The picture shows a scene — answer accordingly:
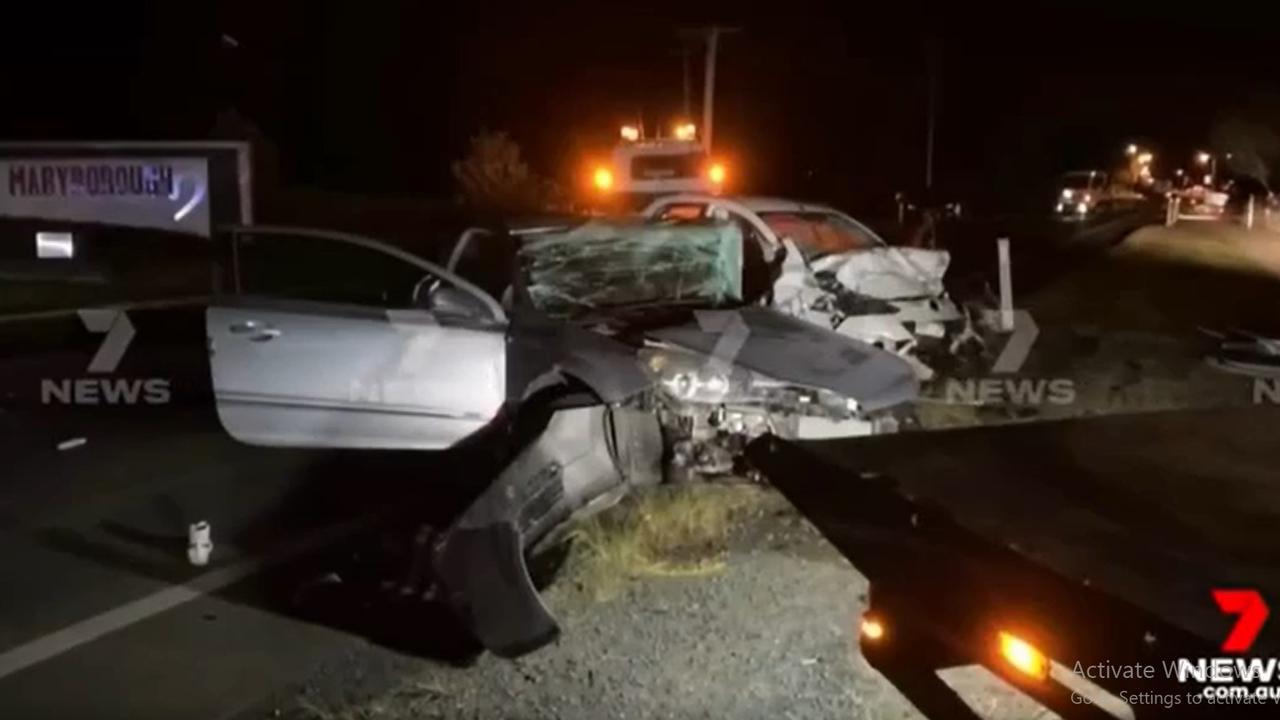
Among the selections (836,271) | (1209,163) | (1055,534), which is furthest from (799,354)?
(1209,163)

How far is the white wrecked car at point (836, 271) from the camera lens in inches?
494

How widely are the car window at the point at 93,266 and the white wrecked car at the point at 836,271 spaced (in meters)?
9.05

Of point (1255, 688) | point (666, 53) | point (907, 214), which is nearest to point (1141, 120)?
point (666, 53)

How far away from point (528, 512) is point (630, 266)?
11.2 ft

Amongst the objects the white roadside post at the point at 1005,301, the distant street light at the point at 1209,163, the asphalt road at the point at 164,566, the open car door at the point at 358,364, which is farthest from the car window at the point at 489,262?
the distant street light at the point at 1209,163

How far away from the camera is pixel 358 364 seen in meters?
8.95

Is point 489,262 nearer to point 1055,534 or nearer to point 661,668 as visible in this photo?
point 661,668

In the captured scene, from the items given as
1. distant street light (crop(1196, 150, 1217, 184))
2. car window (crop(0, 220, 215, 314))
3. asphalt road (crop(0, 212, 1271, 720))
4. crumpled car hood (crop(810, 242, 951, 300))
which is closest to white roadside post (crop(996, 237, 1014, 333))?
crumpled car hood (crop(810, 242, 951, 300))

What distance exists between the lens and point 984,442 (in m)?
4.09

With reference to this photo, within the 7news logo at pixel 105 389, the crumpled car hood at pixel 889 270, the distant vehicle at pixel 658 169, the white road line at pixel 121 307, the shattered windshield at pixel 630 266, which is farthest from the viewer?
the distant vehicle at pixel 658 169

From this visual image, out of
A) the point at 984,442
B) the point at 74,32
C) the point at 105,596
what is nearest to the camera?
the point at 984,442

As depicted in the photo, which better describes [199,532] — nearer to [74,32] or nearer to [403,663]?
[403,663]

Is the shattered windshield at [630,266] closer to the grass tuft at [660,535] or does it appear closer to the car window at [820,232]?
the grass tuft at [660,535]

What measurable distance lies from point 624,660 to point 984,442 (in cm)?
279
